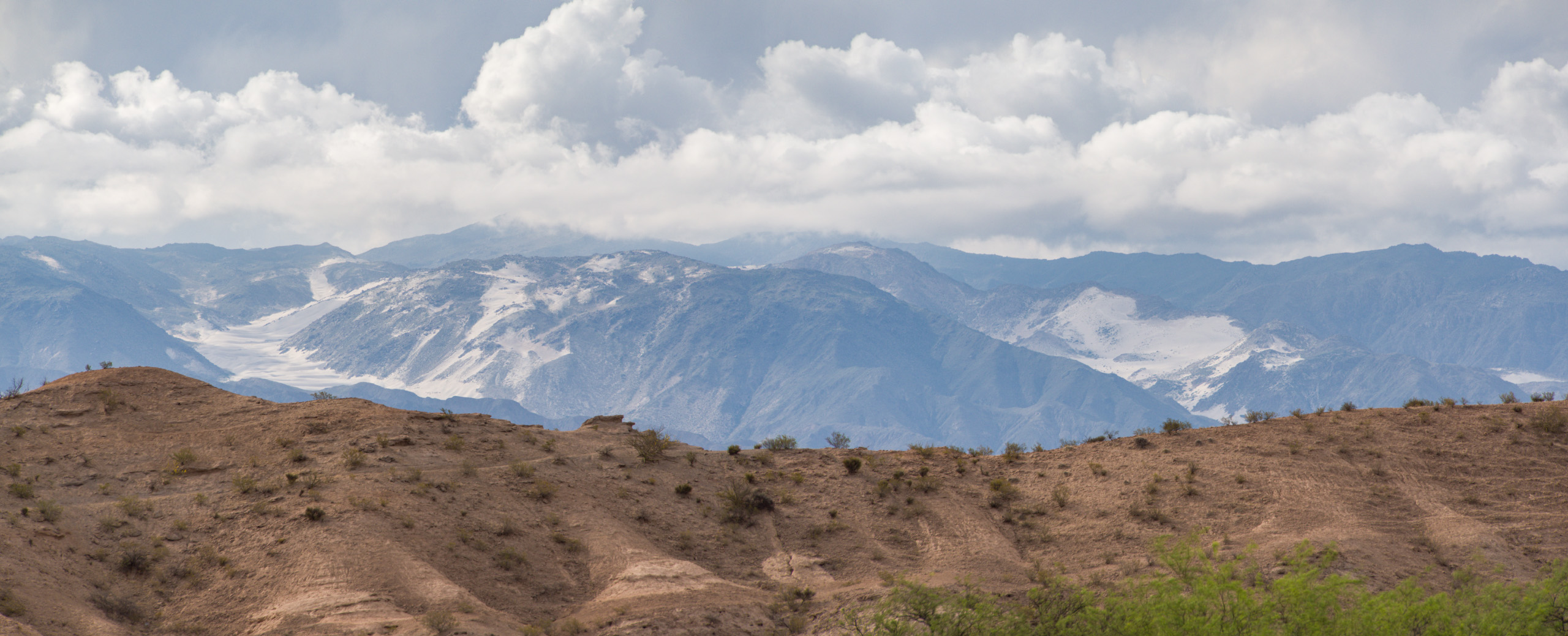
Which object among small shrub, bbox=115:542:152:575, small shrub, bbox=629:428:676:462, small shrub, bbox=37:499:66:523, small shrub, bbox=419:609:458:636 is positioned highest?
small shrub, bbox=629:428:676:462

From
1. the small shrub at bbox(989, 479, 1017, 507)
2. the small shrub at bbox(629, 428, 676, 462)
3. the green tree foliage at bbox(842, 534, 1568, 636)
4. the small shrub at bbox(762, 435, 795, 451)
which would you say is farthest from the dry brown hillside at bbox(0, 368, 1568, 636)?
the green tree foliage at bbox(842, 534, 1568, 636)

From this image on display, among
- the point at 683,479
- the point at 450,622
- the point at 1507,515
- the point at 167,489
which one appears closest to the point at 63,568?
the point at 167,489

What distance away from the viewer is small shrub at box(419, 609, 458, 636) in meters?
23.5

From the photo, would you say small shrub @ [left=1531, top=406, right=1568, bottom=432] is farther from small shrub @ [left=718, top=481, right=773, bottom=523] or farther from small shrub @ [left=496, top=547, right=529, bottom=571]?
small shrub @ [left=496, top=547, right=529, bottom=571]

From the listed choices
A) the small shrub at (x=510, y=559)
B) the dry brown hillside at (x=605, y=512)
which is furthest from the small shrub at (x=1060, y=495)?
the small shrub at (x=510, y=559)

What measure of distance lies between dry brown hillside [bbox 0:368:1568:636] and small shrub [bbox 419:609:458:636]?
0.08 meters

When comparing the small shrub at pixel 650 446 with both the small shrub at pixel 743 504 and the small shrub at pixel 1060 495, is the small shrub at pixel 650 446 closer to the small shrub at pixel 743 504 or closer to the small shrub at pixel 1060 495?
the small shrub at pixel 743 504

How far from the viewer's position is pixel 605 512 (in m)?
35.0

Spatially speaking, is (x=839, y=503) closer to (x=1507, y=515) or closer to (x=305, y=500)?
(x=305, y=500)

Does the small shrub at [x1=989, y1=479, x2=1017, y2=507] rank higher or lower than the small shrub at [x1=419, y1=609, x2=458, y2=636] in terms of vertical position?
higher

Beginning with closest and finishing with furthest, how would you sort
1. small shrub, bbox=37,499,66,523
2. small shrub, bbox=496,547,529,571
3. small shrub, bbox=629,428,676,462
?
1. small shrub, bbox=37,499,66,523
2. small shrub, bbox=496,547,529,571
3. small shrub, bbox=629,428,676,462

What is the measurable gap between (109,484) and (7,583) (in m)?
9.13

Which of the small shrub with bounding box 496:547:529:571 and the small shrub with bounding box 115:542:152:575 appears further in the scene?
the small shrub with bounding box 496:547:529:571

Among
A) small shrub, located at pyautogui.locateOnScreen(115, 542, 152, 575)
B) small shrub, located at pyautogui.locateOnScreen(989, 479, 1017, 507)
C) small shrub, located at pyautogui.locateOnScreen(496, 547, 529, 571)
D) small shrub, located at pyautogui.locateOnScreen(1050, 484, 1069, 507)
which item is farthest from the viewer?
small shrub, located at pyautogui.locateOnScreen(989, 479, 1017, 507)
